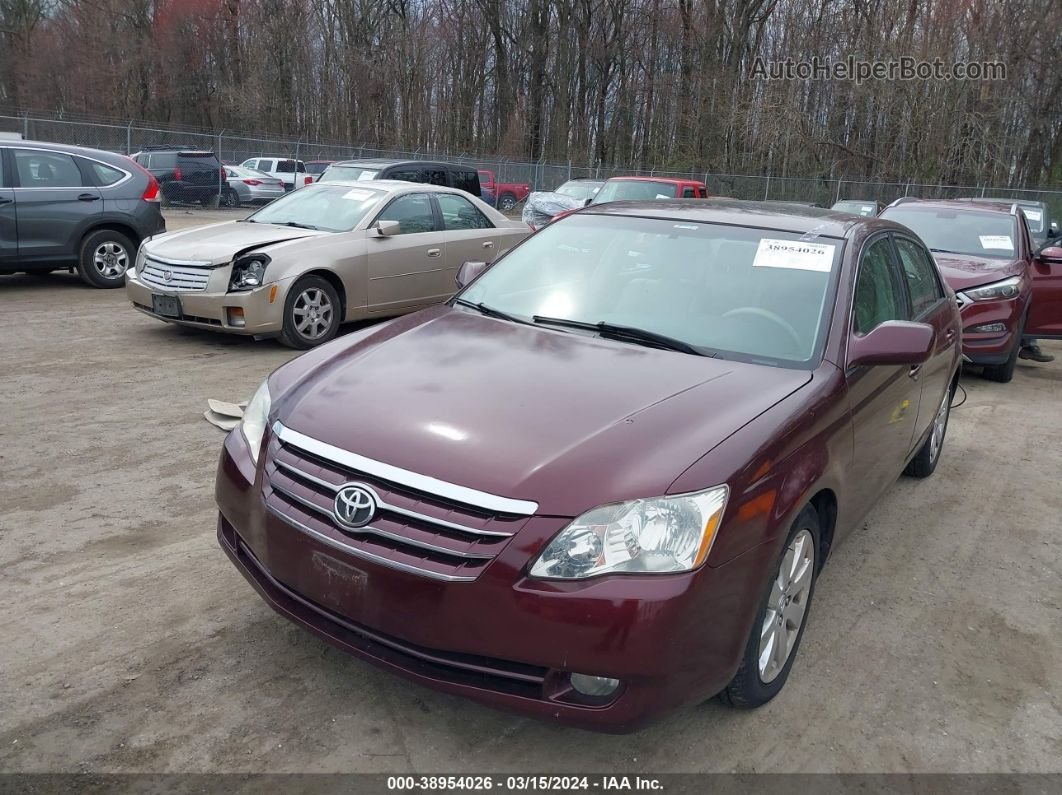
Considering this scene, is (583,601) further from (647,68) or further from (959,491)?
(647,68)

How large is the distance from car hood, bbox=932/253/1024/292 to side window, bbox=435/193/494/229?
4.78m

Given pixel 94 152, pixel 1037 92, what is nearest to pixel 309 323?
pixel 94 152

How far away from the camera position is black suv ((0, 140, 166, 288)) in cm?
952

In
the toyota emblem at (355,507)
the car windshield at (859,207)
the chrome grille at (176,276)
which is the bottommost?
the chrome grille at (176,276)

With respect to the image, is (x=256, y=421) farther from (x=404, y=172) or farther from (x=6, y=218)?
(x=404, y=172)

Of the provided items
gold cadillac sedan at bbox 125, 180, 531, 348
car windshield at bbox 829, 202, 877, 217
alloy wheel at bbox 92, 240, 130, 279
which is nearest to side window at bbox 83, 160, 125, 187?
alloy wheel at bbox 92, 240, 130, 279

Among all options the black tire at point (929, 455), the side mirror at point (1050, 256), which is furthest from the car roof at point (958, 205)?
the black tire at point (929, 455)

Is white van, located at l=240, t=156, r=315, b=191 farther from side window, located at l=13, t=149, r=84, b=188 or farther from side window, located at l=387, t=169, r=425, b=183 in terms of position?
side window, located at l=13, t=149, r=84, b=188

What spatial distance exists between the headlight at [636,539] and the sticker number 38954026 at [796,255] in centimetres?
164

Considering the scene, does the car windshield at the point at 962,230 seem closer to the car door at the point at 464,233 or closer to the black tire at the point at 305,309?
the car door at the point at 464,233

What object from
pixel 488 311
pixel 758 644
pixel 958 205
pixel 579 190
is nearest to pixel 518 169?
pixel 579 190

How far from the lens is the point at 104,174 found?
10.2 meters

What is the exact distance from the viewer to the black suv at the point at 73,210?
31.2 feet

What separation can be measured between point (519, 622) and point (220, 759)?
103cm
